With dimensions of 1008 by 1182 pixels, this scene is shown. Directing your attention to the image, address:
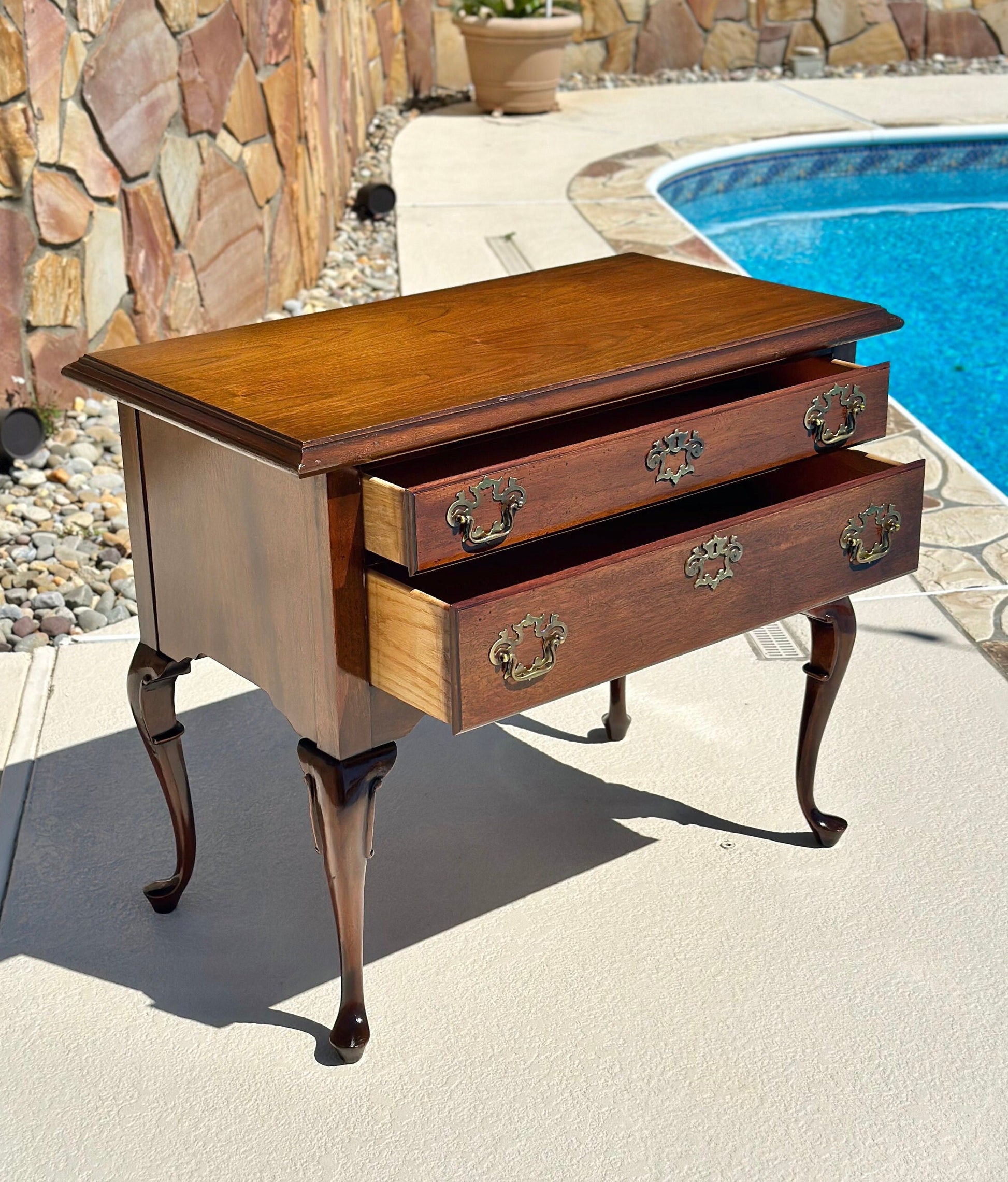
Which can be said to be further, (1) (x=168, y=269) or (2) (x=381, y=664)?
(1) (x=168, y=269)

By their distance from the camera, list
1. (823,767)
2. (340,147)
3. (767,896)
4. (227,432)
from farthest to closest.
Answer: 1. (340,147)
2. (823,767)
3. (767,896)
4. (227,432)

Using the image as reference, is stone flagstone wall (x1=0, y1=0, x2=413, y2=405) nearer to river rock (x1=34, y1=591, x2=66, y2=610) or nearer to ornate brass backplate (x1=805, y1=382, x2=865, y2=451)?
river rock (x1=34, y1=591, x2=66, y2=610)

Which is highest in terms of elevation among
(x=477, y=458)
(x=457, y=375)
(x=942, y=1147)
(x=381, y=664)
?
A: (x=457, y=375)

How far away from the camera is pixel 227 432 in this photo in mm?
1591

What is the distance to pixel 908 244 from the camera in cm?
721

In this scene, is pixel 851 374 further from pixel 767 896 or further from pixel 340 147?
pixel 340 147

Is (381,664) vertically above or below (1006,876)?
above

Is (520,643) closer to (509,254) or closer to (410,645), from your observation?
(410,645)

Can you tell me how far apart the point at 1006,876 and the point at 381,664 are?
3.78 ft

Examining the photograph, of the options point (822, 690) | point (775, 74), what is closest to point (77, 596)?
point (822, 690)

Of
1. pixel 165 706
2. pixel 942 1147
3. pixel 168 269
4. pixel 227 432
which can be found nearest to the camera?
pixel 227 432

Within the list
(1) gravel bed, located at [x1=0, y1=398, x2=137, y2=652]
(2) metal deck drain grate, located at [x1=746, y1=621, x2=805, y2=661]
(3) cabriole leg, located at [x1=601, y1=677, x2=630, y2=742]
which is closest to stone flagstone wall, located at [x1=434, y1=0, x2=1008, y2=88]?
(1) gravel bed, located at [x1=0, y1=398, x2=137, y2=652]

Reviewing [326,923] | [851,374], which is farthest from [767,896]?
[851,374]

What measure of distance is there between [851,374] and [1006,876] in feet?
2.84
